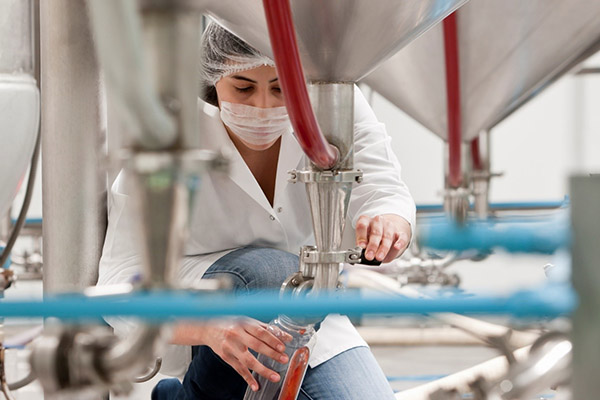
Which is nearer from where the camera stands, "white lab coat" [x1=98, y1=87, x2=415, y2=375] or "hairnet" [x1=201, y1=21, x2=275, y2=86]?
"hairnet" [x1=201, y1=21, x2=275, y2=86]

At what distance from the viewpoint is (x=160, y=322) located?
1.09 feet

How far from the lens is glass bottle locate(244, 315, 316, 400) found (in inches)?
30.1

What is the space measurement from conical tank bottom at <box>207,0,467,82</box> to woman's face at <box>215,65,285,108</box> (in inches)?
11.5

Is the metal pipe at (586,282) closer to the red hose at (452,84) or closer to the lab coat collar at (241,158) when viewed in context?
the red hose at (452,84)

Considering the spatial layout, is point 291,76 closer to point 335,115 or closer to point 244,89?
point 335,115

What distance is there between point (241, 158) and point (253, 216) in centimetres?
8

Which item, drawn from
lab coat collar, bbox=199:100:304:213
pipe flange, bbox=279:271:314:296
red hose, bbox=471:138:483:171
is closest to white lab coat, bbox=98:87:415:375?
lab coat collar, bbox=199:100:304:213

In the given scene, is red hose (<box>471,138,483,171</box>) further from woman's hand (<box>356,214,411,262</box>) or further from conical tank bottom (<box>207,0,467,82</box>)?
conical tank bottom (<box>207,0,467,82</box>)

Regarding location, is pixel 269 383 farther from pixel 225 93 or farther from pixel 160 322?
pixel 160 322

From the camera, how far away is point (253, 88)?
2.89 ft

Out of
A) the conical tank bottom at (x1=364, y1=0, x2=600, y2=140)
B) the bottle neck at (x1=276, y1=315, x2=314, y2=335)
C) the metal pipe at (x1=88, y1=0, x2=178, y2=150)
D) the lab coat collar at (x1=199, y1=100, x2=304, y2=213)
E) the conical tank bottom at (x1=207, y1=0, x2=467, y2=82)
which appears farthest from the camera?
the lab coat collar at (x1=199, y1=100, x2=304, y2=213)

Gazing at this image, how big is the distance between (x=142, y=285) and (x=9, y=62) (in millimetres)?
485

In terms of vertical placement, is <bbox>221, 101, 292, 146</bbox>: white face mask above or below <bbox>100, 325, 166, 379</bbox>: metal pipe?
above

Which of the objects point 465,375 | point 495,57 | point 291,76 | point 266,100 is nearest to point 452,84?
point 495,57
